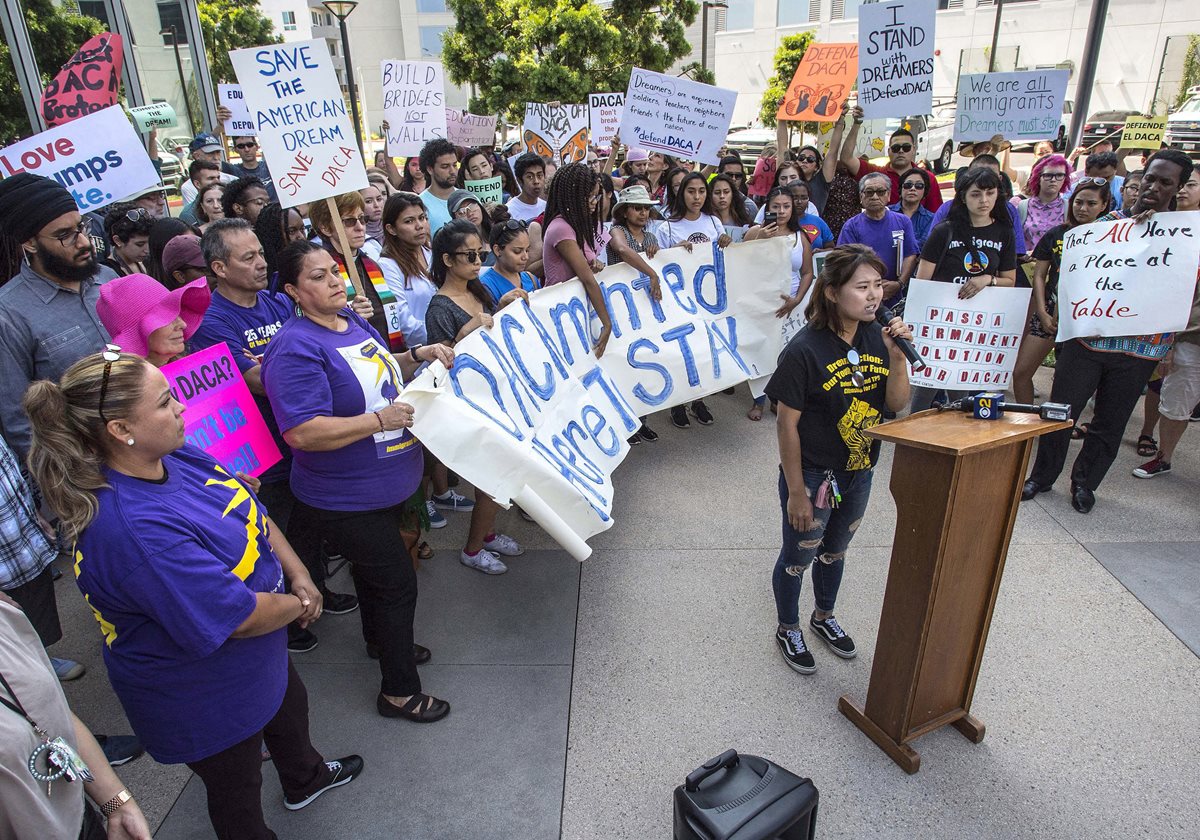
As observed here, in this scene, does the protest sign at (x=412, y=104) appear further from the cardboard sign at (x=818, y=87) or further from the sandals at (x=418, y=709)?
the sandals at (x=418, y=709)

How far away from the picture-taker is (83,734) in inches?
62.8

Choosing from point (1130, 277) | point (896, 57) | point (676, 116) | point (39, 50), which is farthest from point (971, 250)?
point (39, 50)

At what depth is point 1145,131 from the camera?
6.70 m

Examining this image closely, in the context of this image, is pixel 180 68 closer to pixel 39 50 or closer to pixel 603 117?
pixel 39 50

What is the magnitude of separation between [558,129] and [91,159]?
644cm

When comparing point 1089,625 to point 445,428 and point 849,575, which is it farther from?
point 445,428

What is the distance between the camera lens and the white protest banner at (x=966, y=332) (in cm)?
453

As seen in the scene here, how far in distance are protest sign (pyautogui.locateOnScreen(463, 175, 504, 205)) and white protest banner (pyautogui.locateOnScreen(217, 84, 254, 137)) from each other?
2.58m

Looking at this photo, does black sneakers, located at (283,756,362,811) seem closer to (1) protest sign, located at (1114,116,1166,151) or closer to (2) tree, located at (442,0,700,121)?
(1) protest sign, located at (1114,116,1166,151)

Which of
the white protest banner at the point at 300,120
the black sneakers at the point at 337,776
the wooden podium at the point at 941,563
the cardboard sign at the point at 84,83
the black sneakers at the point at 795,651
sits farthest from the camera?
the cardboard sign at the point at 84,83

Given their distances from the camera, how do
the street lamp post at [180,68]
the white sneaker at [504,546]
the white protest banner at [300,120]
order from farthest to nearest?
the street lamp post at [180,68], the white sneaker at [504,546], the white protest banner at [300,120]

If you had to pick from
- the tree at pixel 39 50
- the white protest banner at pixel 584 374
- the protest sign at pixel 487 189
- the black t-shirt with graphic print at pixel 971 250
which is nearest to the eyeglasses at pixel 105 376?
the white protest banner at pixel 584 374

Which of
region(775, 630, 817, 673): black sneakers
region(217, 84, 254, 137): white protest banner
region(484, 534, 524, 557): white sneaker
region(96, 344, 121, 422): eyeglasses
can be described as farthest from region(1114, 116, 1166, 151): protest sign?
region(217, 84, 254, 137): white protest banner

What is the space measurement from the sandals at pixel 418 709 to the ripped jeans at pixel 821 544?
4.92 feet
